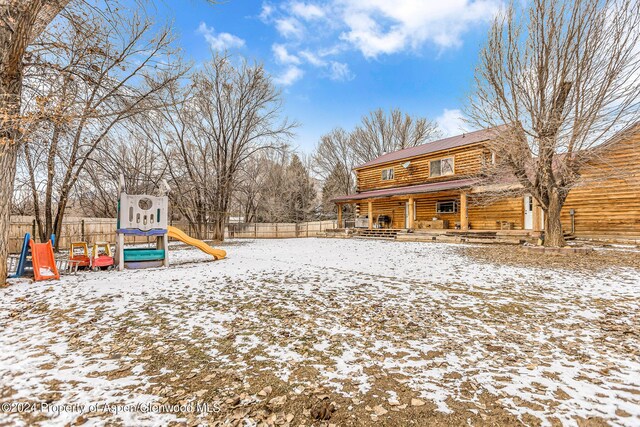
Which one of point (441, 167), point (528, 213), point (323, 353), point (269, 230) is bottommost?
point (323, 353)

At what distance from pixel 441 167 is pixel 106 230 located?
68.7 feet

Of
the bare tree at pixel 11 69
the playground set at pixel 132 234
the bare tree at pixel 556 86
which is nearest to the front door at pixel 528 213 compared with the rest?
the bare tree at pixel 556 86

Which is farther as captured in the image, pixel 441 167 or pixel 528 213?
pixel 441 167

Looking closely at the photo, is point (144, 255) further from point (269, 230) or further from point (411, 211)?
point (269, 230)

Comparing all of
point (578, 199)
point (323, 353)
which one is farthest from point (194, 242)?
point (578, 199)

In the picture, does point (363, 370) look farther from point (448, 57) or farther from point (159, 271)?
point (448, 57)

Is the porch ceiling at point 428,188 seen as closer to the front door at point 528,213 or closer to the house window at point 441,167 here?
the house window at point 441,167

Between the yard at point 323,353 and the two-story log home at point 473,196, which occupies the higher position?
the two-story log home at point 473,196

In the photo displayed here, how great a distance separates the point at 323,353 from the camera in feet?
10.4

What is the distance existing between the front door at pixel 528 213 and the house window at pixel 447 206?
3.62 metres

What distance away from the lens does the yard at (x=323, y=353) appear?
221cm

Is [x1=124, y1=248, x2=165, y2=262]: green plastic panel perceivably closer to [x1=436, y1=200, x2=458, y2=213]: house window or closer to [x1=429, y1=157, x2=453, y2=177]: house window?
[x1=436, y1=200, x2=458, y2=213]: house window

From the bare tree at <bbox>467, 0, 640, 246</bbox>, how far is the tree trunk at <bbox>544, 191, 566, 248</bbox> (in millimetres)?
28

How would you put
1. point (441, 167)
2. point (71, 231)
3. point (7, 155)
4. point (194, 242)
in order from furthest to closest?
point (441, 167)
point (71, 231)
point (194, 242)
point (7, 155)
